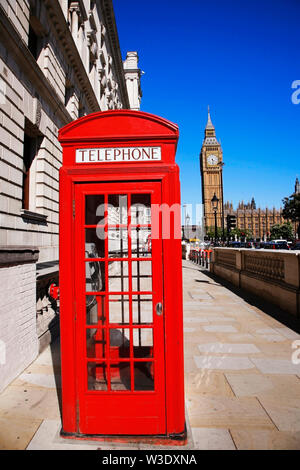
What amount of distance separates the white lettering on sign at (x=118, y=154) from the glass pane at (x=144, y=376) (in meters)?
2.01

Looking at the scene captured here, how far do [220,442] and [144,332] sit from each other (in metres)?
2.85

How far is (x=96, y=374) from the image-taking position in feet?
9.73

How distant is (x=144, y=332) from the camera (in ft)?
17.4

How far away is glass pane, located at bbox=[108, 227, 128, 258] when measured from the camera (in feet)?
9.14

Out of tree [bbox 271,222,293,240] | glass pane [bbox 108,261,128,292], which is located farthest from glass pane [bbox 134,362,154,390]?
tree [bbox 271,222,293,240]

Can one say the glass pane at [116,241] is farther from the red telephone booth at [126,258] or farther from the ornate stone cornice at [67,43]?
the ornate stone cornice at [67,43]

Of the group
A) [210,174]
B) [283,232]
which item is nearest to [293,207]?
[283,232]

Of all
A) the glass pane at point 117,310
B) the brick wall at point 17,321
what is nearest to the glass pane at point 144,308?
the glass pane at point 117,310

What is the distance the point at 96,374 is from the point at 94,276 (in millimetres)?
1057

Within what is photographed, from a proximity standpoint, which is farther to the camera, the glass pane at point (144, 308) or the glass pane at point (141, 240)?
the glass pane at point (144, 308)

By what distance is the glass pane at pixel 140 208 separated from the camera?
262 cm

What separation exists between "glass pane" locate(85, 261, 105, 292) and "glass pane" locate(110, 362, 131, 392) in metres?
0.82

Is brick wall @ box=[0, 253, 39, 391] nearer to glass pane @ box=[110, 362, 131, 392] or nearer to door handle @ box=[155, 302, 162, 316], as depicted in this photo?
glass pane @ box=[110, 362, 131, 392]

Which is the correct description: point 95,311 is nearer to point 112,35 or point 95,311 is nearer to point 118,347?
point 118,347
